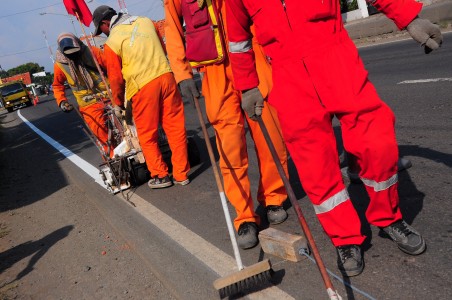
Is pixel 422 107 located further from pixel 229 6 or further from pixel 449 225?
pixel 229 6

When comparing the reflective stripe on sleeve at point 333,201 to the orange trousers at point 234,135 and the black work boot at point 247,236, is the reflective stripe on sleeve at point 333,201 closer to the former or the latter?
the black work boot at point 247,236

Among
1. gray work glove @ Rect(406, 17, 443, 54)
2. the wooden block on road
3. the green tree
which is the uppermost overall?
gray work glove @ Rect(406, 17, 443, 54)

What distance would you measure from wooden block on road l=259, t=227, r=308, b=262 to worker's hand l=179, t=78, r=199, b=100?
1194 millimetres

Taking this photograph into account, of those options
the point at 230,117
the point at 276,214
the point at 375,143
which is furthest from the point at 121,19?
the point at 375,143

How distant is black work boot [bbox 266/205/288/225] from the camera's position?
4.36 metres

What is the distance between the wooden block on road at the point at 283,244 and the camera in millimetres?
3596

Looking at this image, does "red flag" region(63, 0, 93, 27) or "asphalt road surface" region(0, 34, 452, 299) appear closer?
"asphalt road surface" region(0, 34, 452, 299)

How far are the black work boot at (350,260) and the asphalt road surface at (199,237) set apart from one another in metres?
0.06

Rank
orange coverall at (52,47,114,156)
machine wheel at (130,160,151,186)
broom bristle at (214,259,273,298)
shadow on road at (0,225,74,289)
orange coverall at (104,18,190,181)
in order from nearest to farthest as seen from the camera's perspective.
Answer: broom bristle at (214,259,273,298), shadow on road at (0,225,74,289), orange coverall at (104,18,190,181), machine wheel at (130,160,151,186), orange coverall at (52,47,114,156)

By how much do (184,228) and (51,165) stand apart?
22.4 feet

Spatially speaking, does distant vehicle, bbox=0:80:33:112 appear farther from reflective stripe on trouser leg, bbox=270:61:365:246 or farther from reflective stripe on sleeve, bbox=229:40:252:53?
reflective stripe on trouser leg, bbox=270:61:365:246

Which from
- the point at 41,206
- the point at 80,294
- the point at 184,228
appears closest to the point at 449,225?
the point at 184,228

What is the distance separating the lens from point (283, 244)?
3.64 meters

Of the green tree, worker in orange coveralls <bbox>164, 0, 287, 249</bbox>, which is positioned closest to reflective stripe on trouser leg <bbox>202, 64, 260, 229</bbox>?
worker in orange coveralls <bbox>164, 0, 287, 249</bbox>
